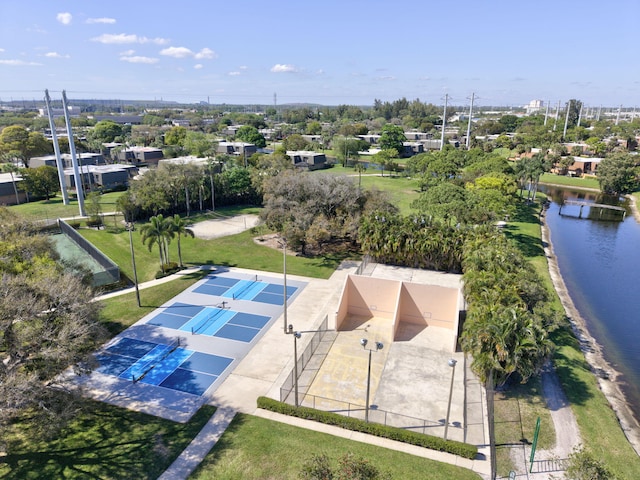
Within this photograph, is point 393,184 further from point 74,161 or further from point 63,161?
point 63,161

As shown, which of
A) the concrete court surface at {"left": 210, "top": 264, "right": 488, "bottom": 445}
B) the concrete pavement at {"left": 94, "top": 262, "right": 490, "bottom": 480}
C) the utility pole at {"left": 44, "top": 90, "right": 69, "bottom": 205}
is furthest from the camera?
the utility pole at {"left": 44, "top": 90, "right": 69, "bottom": 205}

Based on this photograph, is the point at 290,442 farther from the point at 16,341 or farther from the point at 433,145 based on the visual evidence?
the point at 433,145

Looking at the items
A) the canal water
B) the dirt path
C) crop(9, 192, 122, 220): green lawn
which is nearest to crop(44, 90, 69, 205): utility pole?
crop(9, 192, 122, 220): green lawn

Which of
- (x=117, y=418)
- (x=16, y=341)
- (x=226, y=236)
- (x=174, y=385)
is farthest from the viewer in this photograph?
(x=226, y=236)

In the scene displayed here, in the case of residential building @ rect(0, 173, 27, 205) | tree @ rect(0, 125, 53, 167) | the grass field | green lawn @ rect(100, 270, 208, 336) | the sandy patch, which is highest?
tree @ rect(0, 125, 53, 167)

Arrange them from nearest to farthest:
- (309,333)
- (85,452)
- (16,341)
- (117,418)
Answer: (16,341), (85,452), (117,418), (309,333)

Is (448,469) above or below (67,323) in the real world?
below

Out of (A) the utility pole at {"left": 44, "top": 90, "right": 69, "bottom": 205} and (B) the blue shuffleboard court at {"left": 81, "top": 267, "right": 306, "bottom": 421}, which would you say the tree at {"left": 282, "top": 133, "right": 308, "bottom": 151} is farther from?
(B) the blue shuffleboard court at {"left": 81, "top": 267, "right": 306, "bottom": 421}

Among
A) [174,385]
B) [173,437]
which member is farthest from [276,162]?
[173,437]
